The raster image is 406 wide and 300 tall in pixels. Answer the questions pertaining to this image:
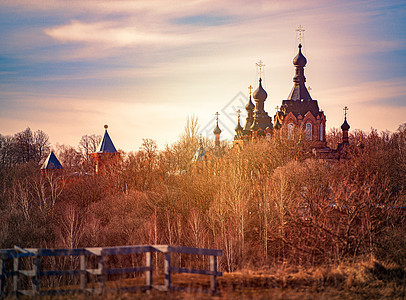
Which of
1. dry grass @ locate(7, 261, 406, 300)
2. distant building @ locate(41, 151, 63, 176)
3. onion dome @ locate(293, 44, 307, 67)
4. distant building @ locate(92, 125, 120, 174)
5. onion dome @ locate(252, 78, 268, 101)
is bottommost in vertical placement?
dry grass @ locate(7, 261, 406, 300)

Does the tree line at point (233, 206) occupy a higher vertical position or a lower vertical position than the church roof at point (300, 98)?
lower

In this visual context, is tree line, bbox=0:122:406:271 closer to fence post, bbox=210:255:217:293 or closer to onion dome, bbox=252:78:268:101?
fence post, bbox=210:255:217:293

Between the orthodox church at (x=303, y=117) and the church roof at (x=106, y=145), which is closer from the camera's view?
the church roof at (x=106, y=145)

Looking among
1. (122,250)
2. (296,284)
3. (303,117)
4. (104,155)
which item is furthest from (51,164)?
(296,284)

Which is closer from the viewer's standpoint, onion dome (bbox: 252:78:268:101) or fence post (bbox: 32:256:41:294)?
fence post (bbox: 32:256:41:294)

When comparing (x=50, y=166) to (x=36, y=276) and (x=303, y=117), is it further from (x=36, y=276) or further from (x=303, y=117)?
(x=36, y=276)

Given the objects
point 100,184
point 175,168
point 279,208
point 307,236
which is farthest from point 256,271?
point 100,184

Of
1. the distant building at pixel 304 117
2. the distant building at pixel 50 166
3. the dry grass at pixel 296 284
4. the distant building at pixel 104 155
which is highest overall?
the distant building at pixel 304 117

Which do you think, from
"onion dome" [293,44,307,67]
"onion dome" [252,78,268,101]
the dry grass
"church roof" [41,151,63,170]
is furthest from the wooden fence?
"onion dome" [252,78,268,101]

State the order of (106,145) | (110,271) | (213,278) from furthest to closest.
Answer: (106,145), (110,271), (213,278)

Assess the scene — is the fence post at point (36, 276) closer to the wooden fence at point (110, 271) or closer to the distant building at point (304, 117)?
the wooden fence at point (110, 271)

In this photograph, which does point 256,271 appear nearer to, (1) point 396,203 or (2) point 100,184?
(1) point 396,203

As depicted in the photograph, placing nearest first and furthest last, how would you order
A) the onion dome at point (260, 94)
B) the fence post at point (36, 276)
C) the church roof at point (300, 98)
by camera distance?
the fence post at point (36, 276) < the church roof at point (300, 98) < the onion dome at point (260, 94)

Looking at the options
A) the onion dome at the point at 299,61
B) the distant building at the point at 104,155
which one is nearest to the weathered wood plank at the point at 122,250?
the distant building at the point at 104,155
